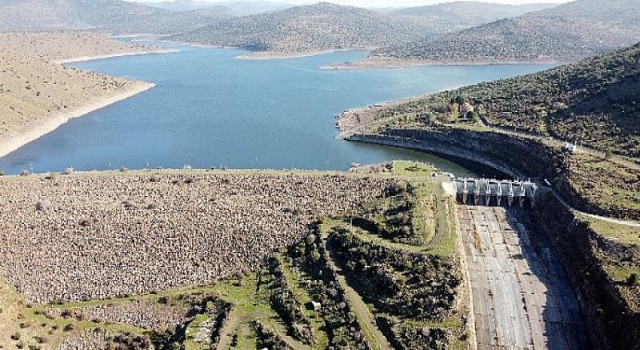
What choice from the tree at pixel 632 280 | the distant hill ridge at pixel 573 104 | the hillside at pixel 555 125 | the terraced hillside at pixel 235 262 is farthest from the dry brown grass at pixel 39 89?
the tree at pixel 632 280

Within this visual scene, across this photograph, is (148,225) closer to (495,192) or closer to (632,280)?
Answer: (495,192)

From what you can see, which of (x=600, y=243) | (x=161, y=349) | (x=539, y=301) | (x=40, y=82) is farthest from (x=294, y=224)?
(x=40, y=82)

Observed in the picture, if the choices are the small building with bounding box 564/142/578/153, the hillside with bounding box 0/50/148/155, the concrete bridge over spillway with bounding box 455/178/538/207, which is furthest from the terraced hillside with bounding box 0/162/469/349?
the hillside with bounding box 0/50/148/155

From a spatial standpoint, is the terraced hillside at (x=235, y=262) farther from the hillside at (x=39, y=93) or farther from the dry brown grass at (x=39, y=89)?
the dry brown grass at (x=39, y=89)

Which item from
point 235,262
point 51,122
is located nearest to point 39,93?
point 51,122

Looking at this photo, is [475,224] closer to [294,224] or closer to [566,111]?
[294,224]

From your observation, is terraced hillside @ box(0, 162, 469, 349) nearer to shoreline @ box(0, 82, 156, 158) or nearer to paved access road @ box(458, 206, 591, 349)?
paved access road @ box(458, 206, 591, 349)

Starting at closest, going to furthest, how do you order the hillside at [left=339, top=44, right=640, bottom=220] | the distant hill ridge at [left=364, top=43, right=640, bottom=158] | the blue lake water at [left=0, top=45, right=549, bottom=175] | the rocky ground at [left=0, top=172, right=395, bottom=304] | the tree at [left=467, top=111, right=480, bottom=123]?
the rocky ground at [left=0, top=172, right=395, bottom=304] < the hillside at [left=339, top=44, right=640, bottom=220] < the distant hill ridge at [left=364, top=43, right=640, bottom=158] < the blue lake water at [left=0, top=45, right=549, bottom=175] < the tree at [left=467, top=111, right=480, bottom=123]
